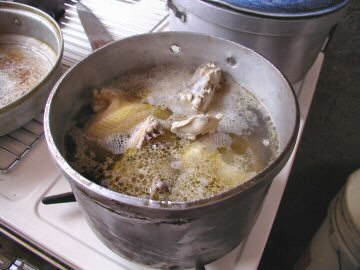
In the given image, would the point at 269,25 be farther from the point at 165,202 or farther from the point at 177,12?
the point at 165,202

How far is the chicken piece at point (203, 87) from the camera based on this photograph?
67 cm

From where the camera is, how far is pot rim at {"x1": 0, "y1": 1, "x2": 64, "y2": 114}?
69cm

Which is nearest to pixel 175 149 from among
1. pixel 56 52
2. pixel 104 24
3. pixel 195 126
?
pixel 195 126

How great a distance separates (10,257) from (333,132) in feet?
3.67

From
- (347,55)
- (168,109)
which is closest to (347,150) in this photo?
(347,55)

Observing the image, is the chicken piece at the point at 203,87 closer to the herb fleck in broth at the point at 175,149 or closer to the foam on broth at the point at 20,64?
the herb fleck in broth at the point at 175,149

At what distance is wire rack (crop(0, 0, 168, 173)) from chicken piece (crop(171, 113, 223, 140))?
358mm

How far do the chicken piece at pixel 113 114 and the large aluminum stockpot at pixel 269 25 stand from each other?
0.75 feet

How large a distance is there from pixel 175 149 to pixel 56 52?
474mm

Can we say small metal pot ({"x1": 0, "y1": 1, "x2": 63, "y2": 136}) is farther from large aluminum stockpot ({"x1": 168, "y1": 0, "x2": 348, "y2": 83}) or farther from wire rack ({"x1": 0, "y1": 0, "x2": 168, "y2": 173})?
large aluminum stockpot ({"x1": 168, "y1": 0, "x2": 348, "y2": 83})

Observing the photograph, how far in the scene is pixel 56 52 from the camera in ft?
2.85

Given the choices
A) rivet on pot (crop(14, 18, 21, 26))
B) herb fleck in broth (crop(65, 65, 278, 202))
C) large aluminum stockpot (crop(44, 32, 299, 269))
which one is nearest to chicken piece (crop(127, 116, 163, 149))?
herb fleck in broth (crop(65, 65, 278, 202))

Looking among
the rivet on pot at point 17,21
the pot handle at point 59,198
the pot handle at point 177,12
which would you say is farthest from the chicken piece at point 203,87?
the rivet on pot at point 17,21

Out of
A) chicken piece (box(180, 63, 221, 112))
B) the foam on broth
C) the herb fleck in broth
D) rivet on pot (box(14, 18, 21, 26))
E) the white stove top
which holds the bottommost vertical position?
the white stove top
